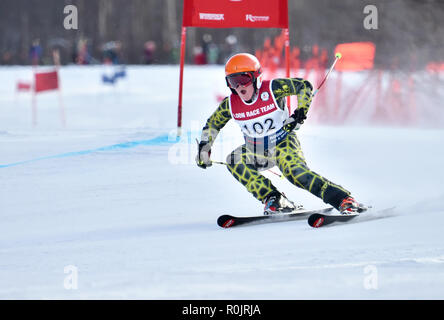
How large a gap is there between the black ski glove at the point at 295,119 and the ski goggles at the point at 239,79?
384 millimetres

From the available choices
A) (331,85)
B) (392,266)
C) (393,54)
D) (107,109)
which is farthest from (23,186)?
(393,54)

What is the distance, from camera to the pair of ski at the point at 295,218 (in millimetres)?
4863

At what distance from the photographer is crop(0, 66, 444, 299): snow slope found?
147 inches

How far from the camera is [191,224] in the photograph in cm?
530

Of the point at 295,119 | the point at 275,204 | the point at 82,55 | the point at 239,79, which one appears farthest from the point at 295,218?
the point at 82,55

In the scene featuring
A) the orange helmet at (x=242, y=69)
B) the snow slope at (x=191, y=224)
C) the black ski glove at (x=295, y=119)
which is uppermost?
the orange helmet at (x=242, y=69)

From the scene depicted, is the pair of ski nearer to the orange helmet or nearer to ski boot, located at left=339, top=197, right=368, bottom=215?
ski boot, located at left=339, top=197, right=368, bottom=215

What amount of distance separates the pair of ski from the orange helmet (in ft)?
3.05

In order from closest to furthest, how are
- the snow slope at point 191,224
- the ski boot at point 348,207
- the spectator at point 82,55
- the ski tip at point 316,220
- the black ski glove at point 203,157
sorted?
the snow slope at point 191,224 → the ski tip at point 316,220 → the ski boot at point 348,207 → the black ski glove at point 203,157 → the spectator at point 82,55

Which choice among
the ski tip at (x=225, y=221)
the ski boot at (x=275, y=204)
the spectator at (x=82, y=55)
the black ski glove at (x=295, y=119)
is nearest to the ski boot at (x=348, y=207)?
the ski boot at (x=275, y=204)

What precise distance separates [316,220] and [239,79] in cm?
112

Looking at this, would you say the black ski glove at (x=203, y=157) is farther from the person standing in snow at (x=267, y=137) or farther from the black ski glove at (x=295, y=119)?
the black ski glove at (x=295, y=119)

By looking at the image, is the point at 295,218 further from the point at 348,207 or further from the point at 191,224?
the point at 191,224

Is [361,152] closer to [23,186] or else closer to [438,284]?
[23,186]
